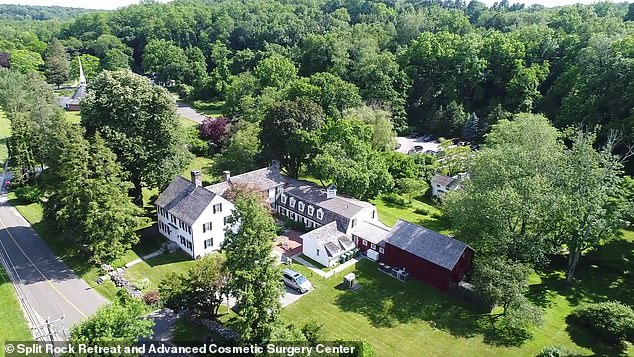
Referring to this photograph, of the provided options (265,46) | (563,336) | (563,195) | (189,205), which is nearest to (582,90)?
(563,195)

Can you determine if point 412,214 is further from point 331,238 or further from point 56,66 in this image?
point 56,66

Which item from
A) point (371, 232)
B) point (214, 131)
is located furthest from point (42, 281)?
point (214, 131)

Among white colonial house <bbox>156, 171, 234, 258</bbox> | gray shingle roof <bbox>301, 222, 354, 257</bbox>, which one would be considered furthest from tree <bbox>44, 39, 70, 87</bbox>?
gray shingle roof <bbox>301, 222, 354, 257</bbox>

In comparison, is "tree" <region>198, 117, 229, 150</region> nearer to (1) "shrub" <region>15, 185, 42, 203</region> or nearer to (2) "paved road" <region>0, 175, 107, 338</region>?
(1) "shrub" <region>15, 185, 42, 203</region>

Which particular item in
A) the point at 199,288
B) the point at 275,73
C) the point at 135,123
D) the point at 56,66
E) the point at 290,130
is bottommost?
the point at 199,288

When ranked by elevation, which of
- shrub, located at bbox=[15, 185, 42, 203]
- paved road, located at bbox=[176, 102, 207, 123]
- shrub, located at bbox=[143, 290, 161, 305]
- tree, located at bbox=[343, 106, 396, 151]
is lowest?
shrub, located at bbox=[143, 290, 161, 305]

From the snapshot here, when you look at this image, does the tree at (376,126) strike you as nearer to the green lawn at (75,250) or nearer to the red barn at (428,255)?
the red barn at (428,255)
